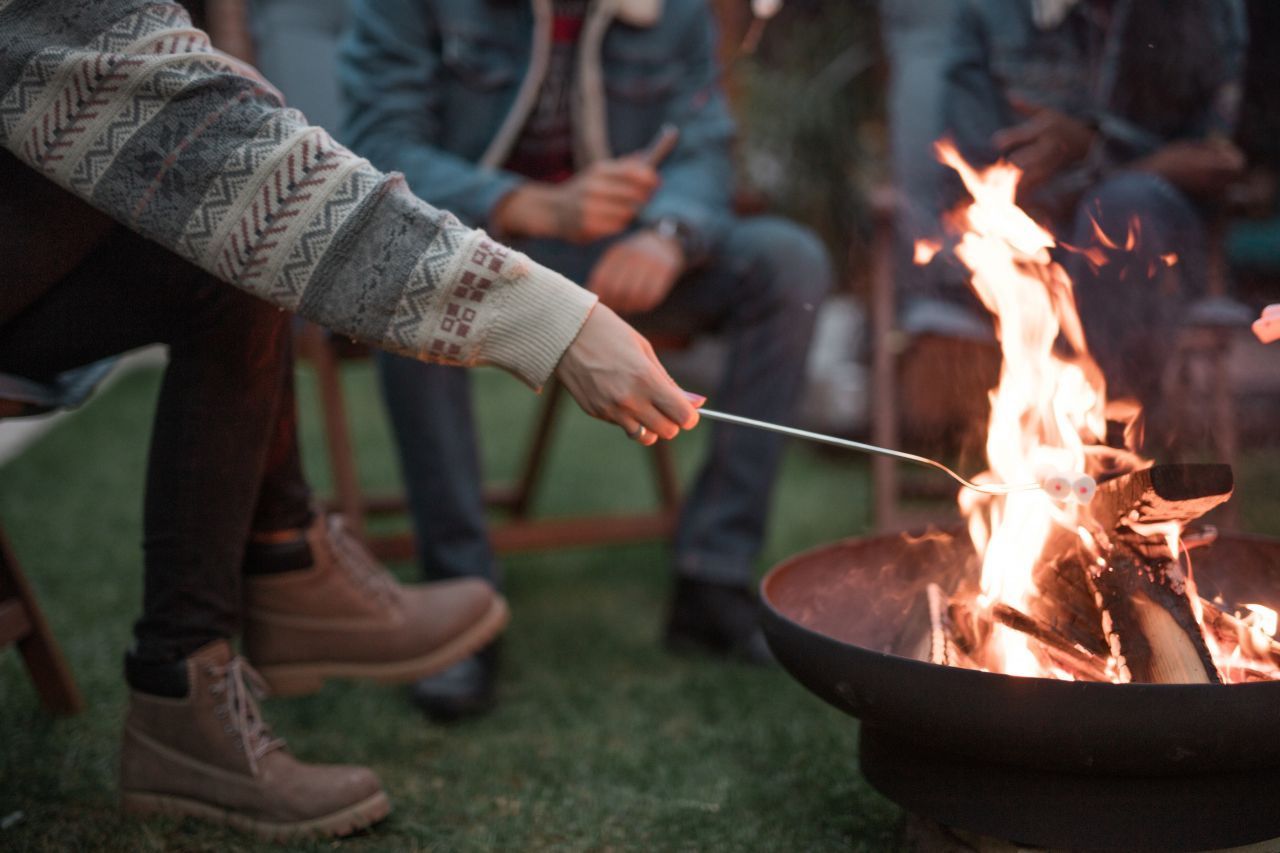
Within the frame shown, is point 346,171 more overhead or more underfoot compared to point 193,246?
more overhead

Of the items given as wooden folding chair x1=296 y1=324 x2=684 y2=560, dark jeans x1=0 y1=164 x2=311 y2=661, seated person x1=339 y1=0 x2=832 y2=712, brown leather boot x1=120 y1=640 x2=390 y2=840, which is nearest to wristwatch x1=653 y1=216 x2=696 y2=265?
seated person x1=339 y1=0 x2=832 y2=712

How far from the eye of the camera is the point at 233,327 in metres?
1.22

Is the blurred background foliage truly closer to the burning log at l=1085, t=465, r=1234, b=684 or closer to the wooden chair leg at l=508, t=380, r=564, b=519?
the wooden chair leg at l=508, t=380, r=564, b=519

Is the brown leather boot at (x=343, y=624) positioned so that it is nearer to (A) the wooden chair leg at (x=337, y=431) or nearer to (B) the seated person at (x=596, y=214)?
(B) the seated person at (x=596, y=214)

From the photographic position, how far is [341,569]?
151 centimetres

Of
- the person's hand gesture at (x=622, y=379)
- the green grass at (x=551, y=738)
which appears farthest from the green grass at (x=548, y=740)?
the person's hand gesture at (x=622, y=379)

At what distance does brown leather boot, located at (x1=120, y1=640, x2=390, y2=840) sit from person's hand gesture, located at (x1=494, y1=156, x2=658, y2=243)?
877 mm

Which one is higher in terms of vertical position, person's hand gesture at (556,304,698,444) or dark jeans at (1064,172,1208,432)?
dark jeans at (1064,172,1208,432)

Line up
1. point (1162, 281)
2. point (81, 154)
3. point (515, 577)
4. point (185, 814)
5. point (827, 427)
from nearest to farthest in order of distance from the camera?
point (81, 154) < point (185, 814) < point (1162, 281) < point (515, 577) < point (827, 427)

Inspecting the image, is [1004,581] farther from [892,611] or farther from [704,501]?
[704,501]

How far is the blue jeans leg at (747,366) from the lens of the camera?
1.93 meters

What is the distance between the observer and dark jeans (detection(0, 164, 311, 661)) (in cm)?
120

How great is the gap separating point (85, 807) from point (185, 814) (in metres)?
0.15

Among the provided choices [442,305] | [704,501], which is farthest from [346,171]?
[704,501]
